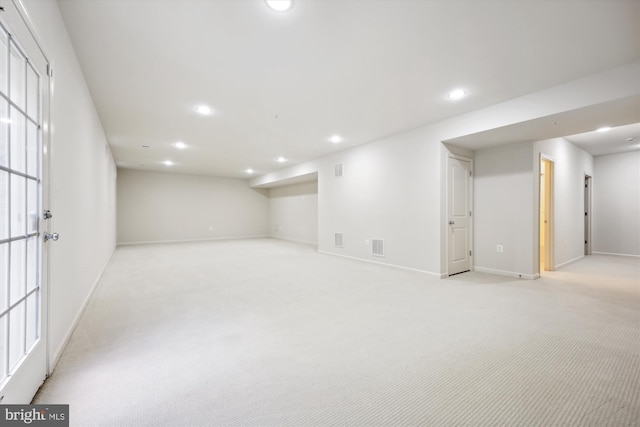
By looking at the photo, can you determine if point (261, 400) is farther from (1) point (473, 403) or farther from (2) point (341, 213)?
(2) point (341, 213)

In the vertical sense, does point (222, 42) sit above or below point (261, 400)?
above

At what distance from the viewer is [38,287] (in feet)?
5.14

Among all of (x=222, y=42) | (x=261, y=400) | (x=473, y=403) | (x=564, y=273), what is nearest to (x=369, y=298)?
(x=473, y=403)

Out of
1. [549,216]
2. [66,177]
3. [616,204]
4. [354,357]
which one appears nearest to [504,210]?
[549,216]

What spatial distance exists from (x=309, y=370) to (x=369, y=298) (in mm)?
1663

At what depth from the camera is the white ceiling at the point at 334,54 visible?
6.55 ft

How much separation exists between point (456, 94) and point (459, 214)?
2.19 metres

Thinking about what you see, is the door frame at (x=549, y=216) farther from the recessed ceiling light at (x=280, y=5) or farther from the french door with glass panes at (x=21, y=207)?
the french door with glass panes at (x=21, y=207)

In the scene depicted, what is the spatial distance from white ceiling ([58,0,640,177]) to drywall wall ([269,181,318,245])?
5007 millimetres

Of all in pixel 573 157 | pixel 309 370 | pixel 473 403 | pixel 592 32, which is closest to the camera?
pixel 473 403

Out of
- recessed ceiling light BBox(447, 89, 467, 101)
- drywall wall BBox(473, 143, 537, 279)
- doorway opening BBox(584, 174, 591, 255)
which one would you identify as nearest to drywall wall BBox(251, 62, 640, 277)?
drywall wall BBox(473, 143, 537, 279)
